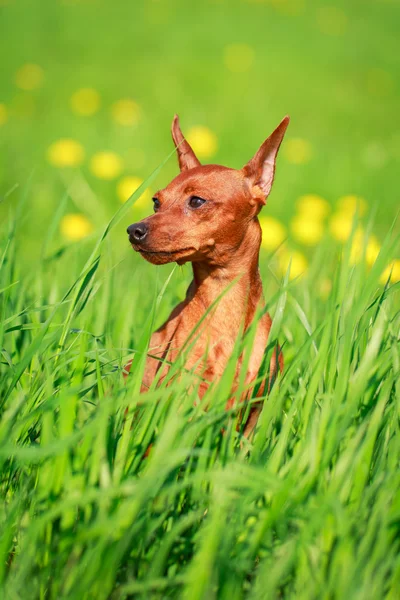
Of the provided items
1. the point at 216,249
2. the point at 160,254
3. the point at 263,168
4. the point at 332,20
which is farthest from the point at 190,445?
the point at 332,20

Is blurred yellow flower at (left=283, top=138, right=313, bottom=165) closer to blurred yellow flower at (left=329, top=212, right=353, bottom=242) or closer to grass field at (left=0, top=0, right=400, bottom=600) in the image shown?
grass field at (left=0, top=0, right=400, bottom=600)

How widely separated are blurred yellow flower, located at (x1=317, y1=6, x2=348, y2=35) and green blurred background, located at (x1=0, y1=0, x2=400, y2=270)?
5cm

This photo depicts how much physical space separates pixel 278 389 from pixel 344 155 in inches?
231

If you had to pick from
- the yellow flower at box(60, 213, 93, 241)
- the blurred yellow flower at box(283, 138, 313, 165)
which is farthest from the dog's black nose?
the blurred yellow flower at box(283, 138, 313, 165)

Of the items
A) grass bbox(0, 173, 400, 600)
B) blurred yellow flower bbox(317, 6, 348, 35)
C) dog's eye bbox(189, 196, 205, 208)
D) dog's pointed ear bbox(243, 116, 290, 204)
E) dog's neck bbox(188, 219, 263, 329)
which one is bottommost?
grass bbox(0, 173, 400, 600)

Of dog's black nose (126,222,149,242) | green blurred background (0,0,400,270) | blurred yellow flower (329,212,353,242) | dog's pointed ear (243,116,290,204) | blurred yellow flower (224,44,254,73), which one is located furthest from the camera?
blurred yellow flower (224,44,254,73)

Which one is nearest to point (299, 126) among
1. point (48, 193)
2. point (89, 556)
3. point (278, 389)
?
point (48, 193)

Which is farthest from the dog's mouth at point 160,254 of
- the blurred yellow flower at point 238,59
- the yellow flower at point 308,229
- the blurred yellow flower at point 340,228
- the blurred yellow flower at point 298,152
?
the blurred yellow flower at point 238,59

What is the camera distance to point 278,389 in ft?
7.52

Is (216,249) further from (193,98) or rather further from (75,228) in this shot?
(193,98)

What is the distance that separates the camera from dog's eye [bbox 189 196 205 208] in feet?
9.20

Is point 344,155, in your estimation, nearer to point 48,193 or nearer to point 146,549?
point 48,193

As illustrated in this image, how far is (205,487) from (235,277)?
1.02 m

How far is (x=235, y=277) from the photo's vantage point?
288cm
